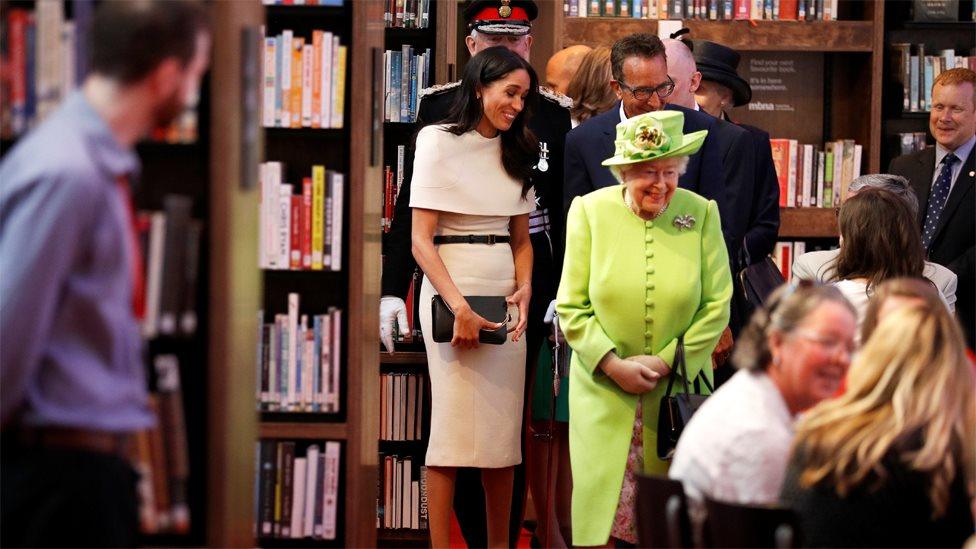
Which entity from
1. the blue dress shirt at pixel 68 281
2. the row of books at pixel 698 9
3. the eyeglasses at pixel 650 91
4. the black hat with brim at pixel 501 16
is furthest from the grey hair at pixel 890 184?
the blue dress shirt at pixel 68 281

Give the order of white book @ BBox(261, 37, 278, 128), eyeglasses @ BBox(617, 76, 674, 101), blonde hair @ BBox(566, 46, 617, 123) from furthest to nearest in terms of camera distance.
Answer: blonde hair @ BBox(566, 46, 617, 123), eyeglasses @ BBox(617, 76, 674, 101), white book @ BBox(261, 37, 278, 128)

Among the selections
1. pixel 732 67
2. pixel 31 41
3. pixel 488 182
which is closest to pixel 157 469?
pixel 31 41

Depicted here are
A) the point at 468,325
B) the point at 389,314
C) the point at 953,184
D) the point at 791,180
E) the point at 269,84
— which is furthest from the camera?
the point at 791,180

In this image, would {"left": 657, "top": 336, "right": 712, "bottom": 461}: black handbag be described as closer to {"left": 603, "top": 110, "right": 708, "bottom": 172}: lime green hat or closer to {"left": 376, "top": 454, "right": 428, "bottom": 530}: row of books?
{"left": 603, "top": 110, "right": 708, "bottom": 172}: lime green hat

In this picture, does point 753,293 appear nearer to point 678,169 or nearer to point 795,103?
point 678,169

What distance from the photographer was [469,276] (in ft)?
15.1

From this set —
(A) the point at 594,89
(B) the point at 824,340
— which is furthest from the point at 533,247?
(B) the point at 824,340

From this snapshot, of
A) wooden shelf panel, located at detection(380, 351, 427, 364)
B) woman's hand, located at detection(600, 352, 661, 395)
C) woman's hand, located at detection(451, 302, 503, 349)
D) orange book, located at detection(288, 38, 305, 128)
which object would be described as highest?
orange book, located at detection(288, 38, 305, 128)

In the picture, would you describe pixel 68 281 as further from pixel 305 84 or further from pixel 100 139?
pixel 305 84

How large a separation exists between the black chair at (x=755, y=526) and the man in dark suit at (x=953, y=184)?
3561mm

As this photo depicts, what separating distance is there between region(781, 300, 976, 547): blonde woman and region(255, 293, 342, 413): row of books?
1899 mm

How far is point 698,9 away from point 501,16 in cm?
182

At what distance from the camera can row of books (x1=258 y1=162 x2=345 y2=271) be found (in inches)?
165

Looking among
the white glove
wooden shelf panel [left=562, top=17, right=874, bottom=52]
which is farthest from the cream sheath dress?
wooden shelf panel [left=562, top=17, right=874, bottom=52]
